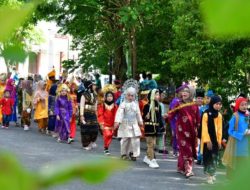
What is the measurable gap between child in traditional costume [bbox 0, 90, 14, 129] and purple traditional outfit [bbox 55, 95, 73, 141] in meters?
2.40

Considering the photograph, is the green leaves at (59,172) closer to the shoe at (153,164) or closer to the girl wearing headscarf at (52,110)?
the shoe at (153,164)

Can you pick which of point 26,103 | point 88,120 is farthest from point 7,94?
point 88,120

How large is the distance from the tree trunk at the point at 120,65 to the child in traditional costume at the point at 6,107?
4574 millimetres

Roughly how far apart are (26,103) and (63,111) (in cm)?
251

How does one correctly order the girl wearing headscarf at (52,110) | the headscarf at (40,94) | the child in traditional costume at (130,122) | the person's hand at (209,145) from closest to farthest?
the person's hand at (209,145), the child in traditional costume at (130,122), the girl wearing headscarf at (52,110), the headscarf at (40,94)

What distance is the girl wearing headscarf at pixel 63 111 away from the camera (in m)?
12.4

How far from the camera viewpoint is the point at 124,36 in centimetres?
1694

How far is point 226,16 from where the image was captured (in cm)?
38

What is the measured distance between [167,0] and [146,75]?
230 cm

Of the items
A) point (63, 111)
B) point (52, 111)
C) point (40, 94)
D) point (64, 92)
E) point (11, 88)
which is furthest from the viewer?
point (11, 88)

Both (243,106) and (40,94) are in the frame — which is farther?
(40,94)

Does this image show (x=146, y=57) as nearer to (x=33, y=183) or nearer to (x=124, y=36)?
(x=124, y=36)

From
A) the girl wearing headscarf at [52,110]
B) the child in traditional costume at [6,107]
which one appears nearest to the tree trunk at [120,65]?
the girl wearing headscarf at [52,110]

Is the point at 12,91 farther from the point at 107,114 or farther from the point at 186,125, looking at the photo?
the point at 186,125
